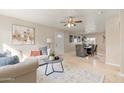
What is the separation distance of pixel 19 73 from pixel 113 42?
4034 mm

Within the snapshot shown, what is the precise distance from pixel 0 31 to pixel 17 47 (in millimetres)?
928

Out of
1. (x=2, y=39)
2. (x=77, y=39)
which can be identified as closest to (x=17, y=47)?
(x=2, y=39)

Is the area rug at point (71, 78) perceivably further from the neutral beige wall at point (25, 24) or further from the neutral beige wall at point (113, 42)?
the neutral beige wall at point (25, 24)

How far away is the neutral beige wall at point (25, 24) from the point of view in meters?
4.34

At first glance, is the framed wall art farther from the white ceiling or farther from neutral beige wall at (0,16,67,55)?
the white ceiling

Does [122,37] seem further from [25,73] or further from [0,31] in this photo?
[0,31]

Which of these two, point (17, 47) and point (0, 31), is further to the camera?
point (17, 47)

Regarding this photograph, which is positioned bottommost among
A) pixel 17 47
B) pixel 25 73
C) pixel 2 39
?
pixel 25 73

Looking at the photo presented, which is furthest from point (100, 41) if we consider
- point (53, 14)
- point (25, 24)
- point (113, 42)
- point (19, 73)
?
point (19, 73)
